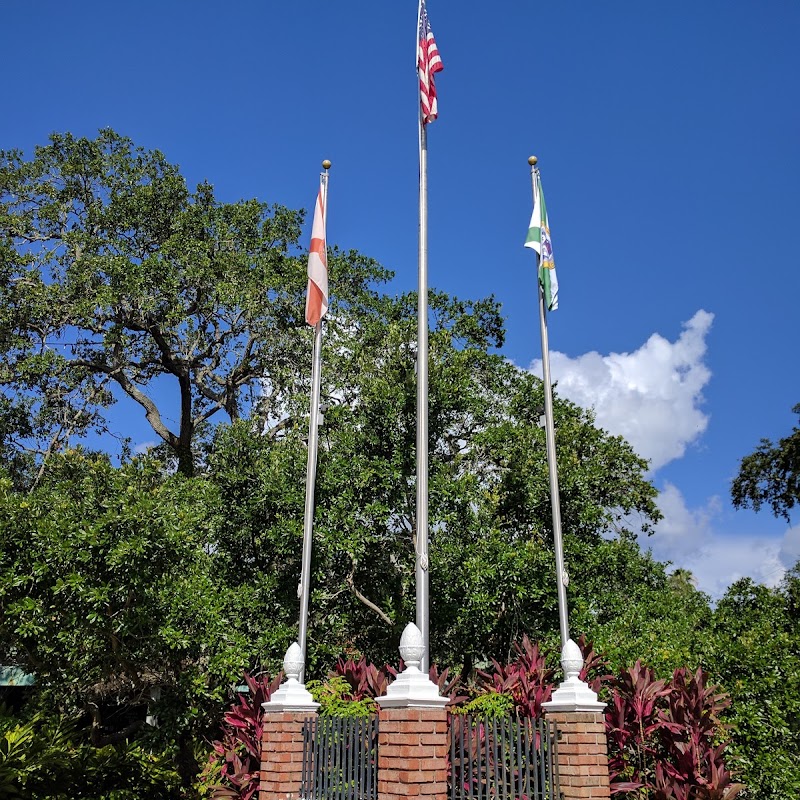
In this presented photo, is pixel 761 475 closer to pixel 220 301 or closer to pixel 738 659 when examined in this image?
pixel 738 659

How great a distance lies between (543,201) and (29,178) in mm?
14521

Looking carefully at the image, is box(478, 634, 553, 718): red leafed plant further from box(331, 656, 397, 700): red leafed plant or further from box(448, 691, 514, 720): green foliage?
box(331, 656, 397, 700): red leafed plant

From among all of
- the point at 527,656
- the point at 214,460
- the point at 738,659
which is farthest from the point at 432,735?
the point at 214,460

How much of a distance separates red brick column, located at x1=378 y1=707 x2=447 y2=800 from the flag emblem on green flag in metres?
7.91

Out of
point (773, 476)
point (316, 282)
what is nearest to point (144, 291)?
point (316, 282)

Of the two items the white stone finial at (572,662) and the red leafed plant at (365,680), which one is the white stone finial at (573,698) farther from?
the red leafed plant at (365,680)

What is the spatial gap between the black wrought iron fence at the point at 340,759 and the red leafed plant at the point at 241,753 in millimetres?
1724

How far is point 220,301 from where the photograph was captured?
64.2ft

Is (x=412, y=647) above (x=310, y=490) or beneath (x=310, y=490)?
beneath

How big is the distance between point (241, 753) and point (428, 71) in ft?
34.3

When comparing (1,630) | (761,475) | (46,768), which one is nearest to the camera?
(46,768)

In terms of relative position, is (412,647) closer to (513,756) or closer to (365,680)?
(513,756)

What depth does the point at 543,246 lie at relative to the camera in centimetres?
1347

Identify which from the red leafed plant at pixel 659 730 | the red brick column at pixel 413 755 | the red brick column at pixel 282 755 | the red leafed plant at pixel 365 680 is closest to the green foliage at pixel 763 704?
the red leafed plant at pixel 659 730
